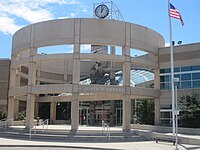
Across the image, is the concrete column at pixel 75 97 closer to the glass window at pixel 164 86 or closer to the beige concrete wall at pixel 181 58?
the beige concrete wall at pixel 181 58

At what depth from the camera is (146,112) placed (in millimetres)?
39156

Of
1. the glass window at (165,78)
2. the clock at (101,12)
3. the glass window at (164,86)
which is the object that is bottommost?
the glass window at (164,86)

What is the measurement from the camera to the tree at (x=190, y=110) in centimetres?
3167

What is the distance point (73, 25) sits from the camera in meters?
31.8

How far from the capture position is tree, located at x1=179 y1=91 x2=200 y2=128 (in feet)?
104

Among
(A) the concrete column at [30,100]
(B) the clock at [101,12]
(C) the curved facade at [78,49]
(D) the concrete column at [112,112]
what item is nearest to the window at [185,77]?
(C) the curved facade at [78,49]

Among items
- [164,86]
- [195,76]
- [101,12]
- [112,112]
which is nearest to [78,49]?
[101,12]

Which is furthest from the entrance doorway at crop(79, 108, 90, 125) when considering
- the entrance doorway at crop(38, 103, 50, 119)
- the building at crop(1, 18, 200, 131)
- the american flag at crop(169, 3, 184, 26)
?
the american flag at crop(169, 3, 184, 26)

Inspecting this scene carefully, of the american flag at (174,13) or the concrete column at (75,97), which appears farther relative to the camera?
the concrete column at (75,97)

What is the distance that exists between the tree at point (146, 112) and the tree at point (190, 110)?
6.14 m

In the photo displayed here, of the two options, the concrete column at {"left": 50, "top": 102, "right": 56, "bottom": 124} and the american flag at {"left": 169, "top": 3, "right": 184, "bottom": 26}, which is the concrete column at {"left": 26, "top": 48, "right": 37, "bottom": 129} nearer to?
the american flag at {"left": 169, "top": 3, "right": 184, "bottom": 26}

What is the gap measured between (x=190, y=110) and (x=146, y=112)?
27.2 ft

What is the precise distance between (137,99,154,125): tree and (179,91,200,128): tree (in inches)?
242

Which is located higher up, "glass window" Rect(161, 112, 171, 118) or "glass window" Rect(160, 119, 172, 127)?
"glass window" Rect(161, 112, 171, 118)
